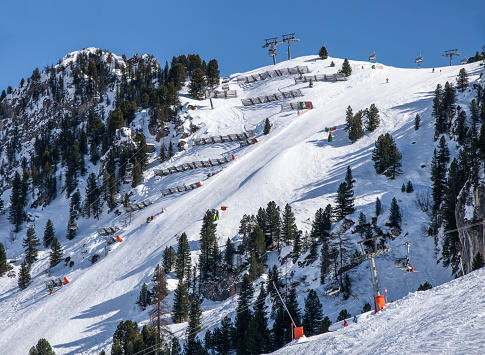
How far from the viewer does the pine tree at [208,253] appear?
2499 inches

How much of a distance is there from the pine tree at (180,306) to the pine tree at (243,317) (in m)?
6.80

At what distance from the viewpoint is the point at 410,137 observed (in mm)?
80375

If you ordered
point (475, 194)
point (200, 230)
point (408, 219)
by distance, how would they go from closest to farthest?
point (475, 194), point (408, 219), point (200, 230)

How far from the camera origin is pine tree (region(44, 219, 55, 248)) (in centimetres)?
9600

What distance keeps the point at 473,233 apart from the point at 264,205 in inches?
1414

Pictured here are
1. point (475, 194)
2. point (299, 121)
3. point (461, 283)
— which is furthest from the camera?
point (299, 121)

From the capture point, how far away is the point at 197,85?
121625 millimetres

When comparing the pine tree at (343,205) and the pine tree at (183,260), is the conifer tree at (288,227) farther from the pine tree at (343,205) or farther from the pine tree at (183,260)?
the pine tree at (183,260)

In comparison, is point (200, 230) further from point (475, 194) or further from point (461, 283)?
point (461, 283)

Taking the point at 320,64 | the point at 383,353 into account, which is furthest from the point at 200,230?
the point at 320,64

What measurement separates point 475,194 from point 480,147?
4.53 m

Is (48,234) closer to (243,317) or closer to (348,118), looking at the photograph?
(348,118)

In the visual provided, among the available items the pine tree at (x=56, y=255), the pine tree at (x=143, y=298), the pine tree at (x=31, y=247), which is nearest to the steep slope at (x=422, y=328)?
the pine tree at (x=143, y=298)

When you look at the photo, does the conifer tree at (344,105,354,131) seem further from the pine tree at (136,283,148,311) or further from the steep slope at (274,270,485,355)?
the steep slope at (274,270,485,355)
